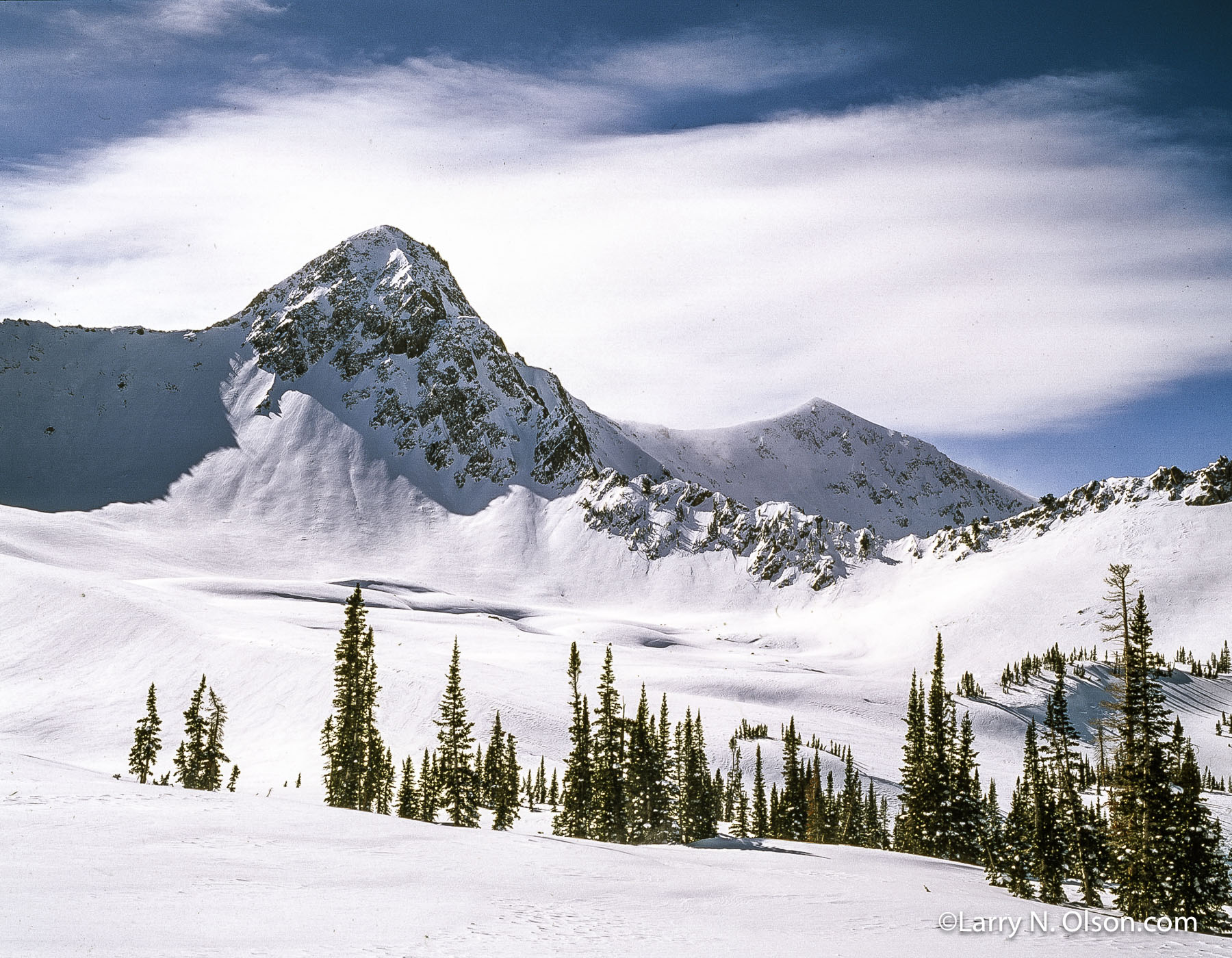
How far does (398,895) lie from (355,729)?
33.6m

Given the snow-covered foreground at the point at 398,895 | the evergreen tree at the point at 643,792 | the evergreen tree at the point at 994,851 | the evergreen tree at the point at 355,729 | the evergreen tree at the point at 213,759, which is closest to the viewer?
the snow-covered foreground at the point at 398,895

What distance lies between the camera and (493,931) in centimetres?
1667

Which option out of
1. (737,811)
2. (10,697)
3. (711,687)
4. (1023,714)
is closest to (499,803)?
(737,811)

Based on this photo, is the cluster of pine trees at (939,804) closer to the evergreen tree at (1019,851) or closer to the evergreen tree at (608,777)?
the evergreen tree at (1019,851)

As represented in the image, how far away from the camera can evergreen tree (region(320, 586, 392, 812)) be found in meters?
49.1

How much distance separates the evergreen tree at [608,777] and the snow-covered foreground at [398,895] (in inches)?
861

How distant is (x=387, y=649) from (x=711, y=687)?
49.9 meters

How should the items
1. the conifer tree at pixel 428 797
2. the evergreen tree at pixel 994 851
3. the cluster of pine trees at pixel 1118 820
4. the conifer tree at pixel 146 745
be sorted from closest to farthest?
1. the cluster of pine trees at pixel 1118 820
2. the evergreen tree at pixel 994 851
3. the conifer tree at pixel 428 797
4. the conifer tree at pixel 146 745

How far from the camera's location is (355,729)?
50438 millimetres

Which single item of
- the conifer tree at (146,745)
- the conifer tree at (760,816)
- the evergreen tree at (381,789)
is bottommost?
the conifer tree at (760,816)

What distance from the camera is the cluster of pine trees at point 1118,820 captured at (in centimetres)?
2775

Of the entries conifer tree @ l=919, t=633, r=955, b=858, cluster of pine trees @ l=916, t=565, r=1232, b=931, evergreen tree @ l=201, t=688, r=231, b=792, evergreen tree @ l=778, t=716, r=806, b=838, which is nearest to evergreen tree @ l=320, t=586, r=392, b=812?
evergreen tree @ l=201, t=688, r=231, b=792

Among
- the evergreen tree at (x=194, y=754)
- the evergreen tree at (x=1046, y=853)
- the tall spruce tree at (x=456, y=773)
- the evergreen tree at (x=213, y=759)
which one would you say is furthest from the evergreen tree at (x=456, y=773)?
the evergreen tree at (x=1046, y=853)

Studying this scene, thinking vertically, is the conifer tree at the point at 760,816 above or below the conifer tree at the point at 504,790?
below
